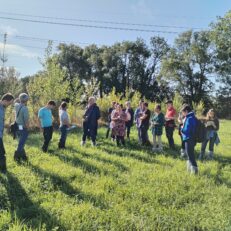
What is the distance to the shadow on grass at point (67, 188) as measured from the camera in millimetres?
6870

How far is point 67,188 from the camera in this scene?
757cm

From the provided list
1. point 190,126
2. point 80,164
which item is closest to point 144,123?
point 190,126

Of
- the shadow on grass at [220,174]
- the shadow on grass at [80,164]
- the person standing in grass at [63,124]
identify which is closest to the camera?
the shadow on grass at [220,174]

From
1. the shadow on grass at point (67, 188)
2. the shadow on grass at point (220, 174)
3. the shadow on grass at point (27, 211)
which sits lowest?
the shadow on grass at point (27, 211)

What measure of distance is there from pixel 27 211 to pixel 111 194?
6.02 ft

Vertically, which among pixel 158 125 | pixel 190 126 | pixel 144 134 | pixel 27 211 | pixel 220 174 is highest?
pixel 190 126

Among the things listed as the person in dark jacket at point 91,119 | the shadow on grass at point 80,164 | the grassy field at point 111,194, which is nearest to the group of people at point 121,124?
the person in dark jacket at point 91,119

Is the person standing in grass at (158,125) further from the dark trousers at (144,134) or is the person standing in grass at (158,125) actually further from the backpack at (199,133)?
the backpack at (199,133)

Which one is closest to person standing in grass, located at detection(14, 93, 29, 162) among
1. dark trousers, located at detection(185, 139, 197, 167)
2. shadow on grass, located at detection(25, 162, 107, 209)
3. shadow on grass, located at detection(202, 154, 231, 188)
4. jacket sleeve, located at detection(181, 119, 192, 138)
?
shadow on grass, located at detection(25, 162, 107, 209)

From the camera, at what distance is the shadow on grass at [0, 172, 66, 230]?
5.70 metres

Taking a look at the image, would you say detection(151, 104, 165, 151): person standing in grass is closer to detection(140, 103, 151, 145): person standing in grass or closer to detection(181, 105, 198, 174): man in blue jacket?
detection(140, 103, 151, 145): person standing in grass

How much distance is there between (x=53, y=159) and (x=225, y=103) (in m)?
53.8

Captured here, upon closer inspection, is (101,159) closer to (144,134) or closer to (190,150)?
(190,150)

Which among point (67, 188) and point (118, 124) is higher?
point (118, 124)
